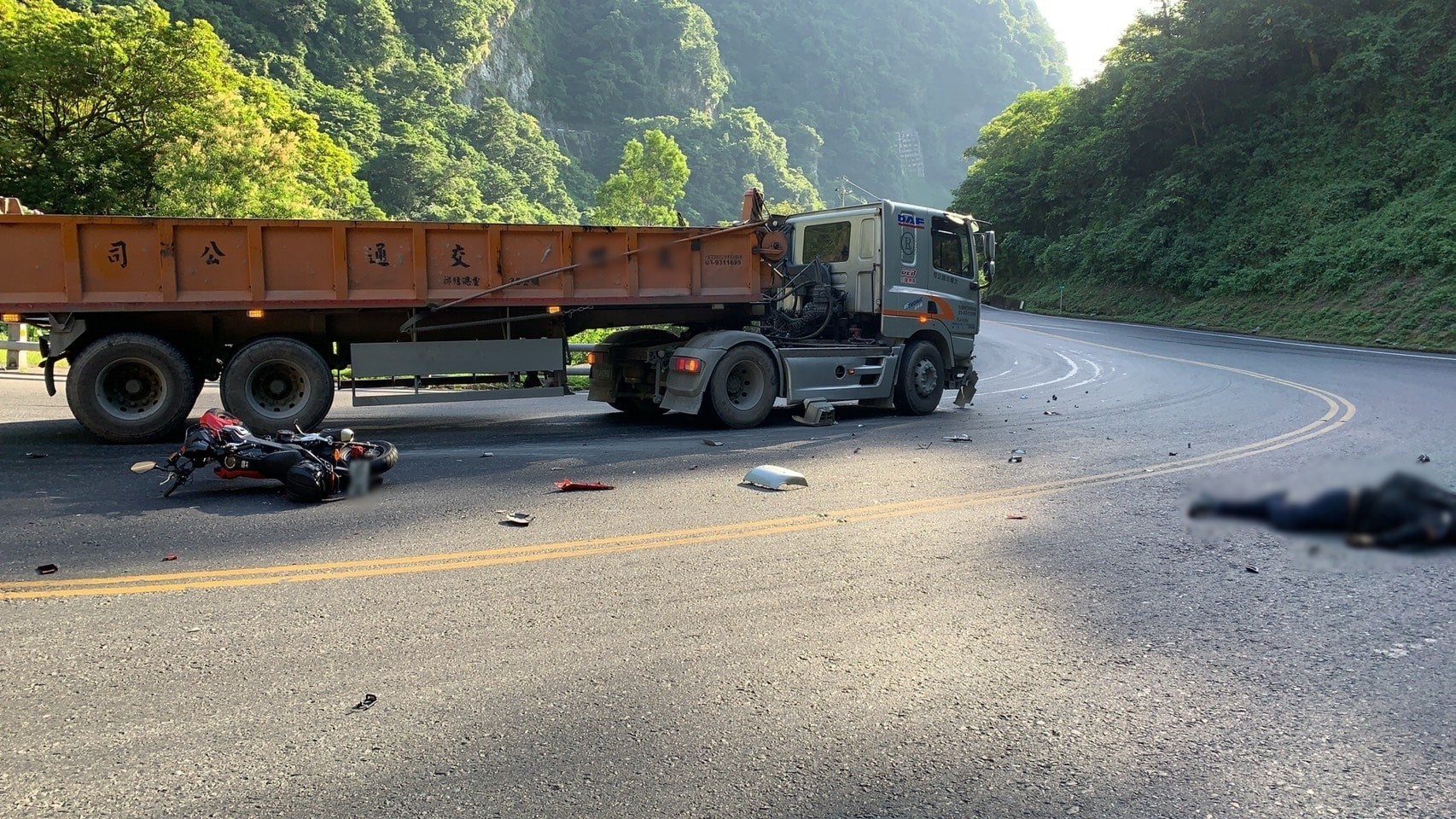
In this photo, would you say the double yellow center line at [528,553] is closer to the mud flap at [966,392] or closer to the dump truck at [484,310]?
the dump truck at [484,310]

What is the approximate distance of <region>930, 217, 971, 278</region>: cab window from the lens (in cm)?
1377

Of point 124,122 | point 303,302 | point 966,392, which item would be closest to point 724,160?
point 124,122

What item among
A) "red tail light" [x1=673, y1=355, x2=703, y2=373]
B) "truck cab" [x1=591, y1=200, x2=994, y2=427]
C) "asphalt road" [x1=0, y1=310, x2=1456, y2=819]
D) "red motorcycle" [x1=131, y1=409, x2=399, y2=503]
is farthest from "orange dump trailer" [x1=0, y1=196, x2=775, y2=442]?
"red motorcycle" [x1=131, y1=409, x2=399, y2=503]

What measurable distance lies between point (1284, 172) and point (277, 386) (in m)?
38.1

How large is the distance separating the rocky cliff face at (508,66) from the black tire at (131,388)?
96.6 meters

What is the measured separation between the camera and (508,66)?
371ft

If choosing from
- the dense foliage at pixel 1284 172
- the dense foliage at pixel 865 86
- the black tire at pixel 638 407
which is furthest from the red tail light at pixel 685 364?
the dense foliage at pixel 865 86

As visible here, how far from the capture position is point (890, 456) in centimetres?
969

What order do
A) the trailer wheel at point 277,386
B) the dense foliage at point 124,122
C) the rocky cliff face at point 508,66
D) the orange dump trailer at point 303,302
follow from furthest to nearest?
the rocky cliff face at point 508,66 < the dense foliage at point 124,122 < the trailer wheel at point 277,386 < the orange dump trailer at point 303,302

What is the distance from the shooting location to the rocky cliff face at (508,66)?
10369cm

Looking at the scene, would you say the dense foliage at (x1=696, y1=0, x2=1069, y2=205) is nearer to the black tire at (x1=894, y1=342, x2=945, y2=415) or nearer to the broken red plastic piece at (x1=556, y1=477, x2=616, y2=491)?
the black tire at (x1=894, y1=342, x2=945, y2=415)

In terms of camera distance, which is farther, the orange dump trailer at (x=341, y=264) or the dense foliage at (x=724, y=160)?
the dense foliage at (x=724, y=160)

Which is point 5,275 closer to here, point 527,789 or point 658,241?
point 658,241

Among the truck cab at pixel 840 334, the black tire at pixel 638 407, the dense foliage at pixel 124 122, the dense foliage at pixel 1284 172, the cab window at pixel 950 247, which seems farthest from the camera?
the dense foliage at pixel 1284 172
